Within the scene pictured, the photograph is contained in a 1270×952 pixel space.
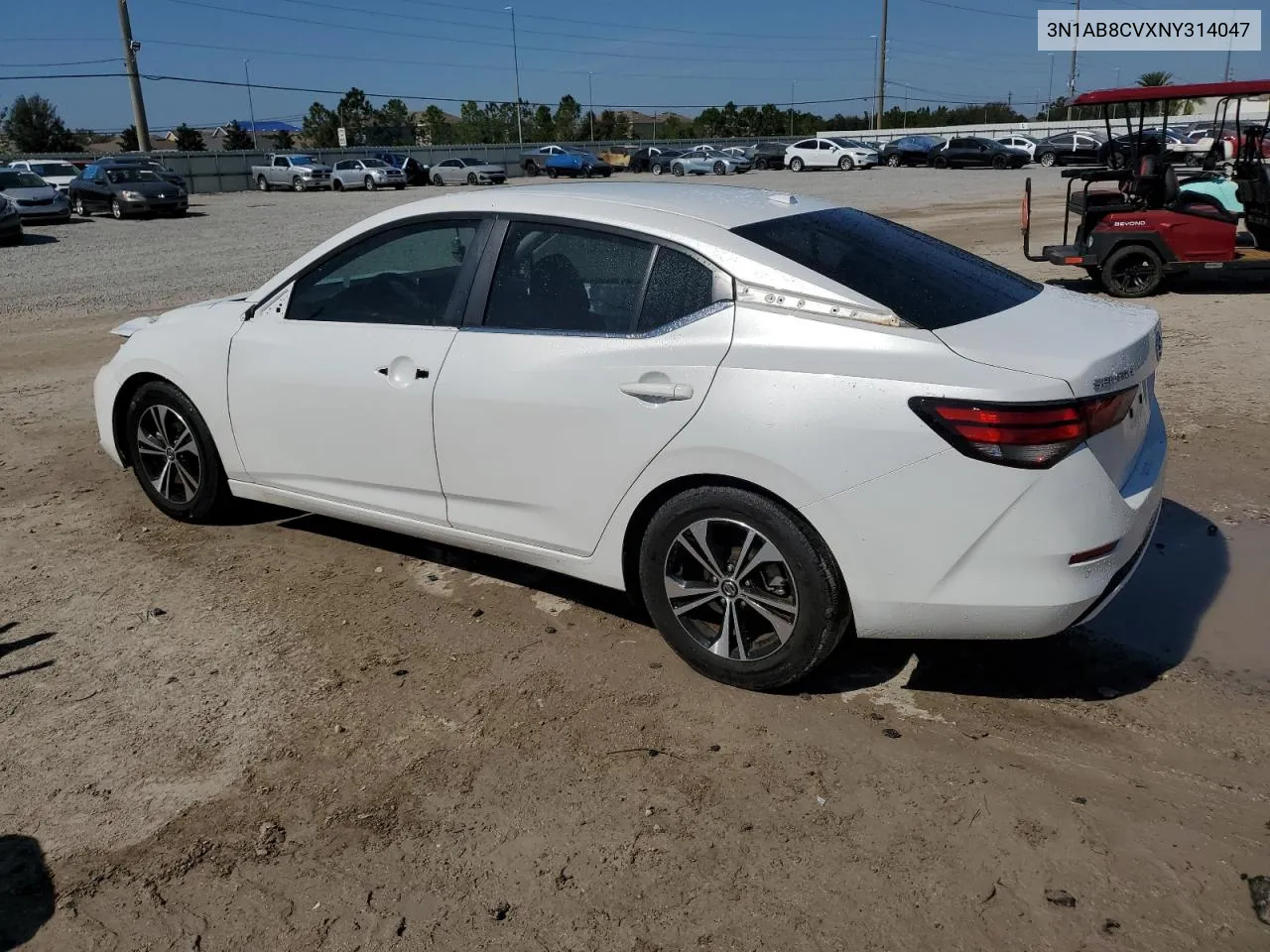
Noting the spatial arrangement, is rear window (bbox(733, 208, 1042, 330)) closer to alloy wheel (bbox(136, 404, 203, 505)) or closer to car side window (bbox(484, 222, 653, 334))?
car side window (bbox(484, 222, 653, 334))

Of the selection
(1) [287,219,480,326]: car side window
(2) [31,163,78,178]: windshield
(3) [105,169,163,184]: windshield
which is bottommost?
(1) [287,219,480,326]: car side window

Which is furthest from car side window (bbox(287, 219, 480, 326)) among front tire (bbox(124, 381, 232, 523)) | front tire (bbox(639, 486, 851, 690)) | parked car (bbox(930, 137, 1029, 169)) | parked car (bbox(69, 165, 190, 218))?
parked car (bbox(930, 137, 1029, 169))

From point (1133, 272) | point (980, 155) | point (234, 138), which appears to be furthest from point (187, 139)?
point (1133, 272)

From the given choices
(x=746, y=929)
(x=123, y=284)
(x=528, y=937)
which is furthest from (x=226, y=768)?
(x=123, y=284)

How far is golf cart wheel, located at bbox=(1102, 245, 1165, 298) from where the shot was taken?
37.1 ft

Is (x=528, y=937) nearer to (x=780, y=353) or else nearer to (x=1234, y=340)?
(x=780, y=353)

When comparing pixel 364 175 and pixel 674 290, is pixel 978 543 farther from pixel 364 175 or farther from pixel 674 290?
pixel 364 175

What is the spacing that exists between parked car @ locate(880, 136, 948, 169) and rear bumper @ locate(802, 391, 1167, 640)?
51.2 metres

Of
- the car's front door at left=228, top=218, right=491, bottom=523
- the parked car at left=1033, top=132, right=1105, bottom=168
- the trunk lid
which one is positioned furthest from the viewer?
the parked car at left=1033, top=132, right=1105, bottom=168

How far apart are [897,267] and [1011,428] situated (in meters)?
0.92

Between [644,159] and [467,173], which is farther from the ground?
[644,159]

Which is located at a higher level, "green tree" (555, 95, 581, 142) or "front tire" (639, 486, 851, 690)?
"green tree" (555, 95, 581, 142)

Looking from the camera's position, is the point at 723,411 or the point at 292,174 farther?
the point at 292,174

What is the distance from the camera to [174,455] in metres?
5.26
